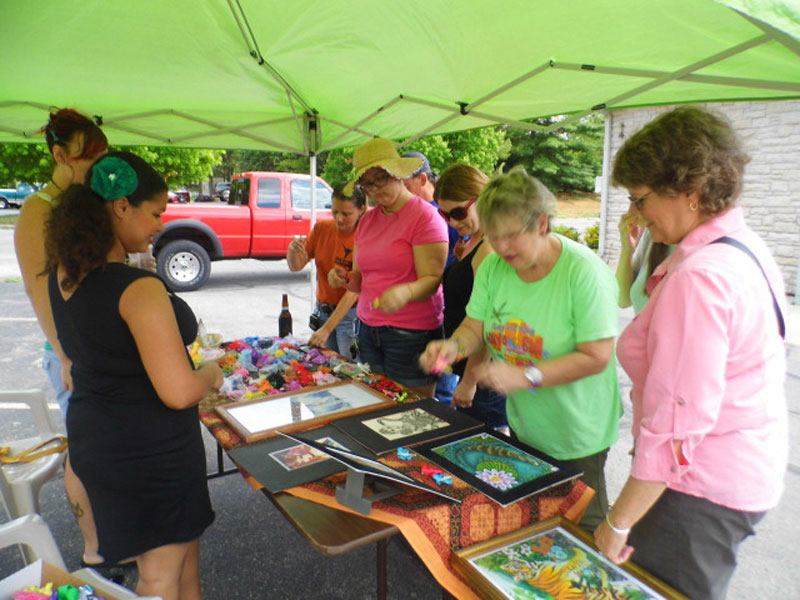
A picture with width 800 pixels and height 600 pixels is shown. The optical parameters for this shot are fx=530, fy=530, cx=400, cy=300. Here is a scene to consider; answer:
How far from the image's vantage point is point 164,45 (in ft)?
9.78

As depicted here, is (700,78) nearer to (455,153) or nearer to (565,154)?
(455,153)

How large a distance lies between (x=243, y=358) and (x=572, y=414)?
5.12ft

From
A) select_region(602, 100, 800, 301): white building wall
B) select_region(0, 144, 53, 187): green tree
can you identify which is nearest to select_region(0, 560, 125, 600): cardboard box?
select_region(602, 100, 800, 301): white building wall

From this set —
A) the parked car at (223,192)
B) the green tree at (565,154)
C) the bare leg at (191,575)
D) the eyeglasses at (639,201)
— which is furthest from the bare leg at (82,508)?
the green tree at (565,154)

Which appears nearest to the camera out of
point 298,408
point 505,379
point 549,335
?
point 505,379

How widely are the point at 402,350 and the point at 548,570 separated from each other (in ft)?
4.77

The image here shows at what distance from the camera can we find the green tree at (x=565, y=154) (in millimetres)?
28141

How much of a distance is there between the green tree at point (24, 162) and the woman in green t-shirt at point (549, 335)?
13.9 metres

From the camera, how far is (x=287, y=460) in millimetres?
1515

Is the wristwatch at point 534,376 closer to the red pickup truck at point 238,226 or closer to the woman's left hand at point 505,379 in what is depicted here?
the woman's left hand at point 505,379

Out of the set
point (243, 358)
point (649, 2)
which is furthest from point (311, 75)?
point (649, 2)

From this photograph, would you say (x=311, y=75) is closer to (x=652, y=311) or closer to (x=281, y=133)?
(x=281, y=133)

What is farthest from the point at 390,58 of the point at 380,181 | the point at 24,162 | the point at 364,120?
the point at 24,162

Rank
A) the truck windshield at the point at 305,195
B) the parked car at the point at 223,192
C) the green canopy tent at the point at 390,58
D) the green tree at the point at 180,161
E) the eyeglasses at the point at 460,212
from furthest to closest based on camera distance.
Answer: the parked car at the point at 223,192, the green tree at the point at 180,161, the truck windshield at the point at 305,195, the eyeglasses at the point at 460,212, the green canopy tent at the point at 390,58
